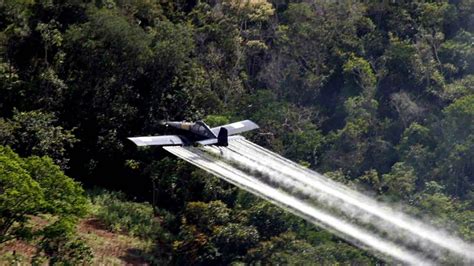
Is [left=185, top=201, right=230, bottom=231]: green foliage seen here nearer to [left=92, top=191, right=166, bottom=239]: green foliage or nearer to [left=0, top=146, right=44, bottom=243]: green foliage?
[left=92, top=191, right=166, bottom=239]: green foliage

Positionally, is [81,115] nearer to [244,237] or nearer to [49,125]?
[49,125]

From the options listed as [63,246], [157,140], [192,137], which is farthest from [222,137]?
[63,246]

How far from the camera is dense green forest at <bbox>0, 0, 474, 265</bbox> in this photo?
39.8 metres

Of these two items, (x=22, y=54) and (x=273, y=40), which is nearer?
(x=22, y=54)

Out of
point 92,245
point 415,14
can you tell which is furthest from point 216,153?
point 415,14

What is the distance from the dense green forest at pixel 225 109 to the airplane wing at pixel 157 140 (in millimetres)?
3138

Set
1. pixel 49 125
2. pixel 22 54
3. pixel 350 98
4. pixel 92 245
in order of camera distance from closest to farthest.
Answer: pixel 92 245
pixel 49 125
pixel 22 54
pixel 350 98

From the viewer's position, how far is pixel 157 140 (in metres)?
39.5

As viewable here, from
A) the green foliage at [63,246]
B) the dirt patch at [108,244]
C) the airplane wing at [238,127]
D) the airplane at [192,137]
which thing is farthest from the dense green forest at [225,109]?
the airplane at [192,137]

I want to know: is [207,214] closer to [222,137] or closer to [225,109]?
[222,137]

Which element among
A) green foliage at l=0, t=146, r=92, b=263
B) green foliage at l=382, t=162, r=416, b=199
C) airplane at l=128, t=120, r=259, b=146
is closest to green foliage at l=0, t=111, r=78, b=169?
green foliage at l=0, t=146, r=92, b=263

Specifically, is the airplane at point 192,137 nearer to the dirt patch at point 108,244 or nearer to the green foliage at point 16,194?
the dirt patch at point 108,244

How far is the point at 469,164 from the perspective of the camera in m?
47.3

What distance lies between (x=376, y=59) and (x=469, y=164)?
10.2 meters
